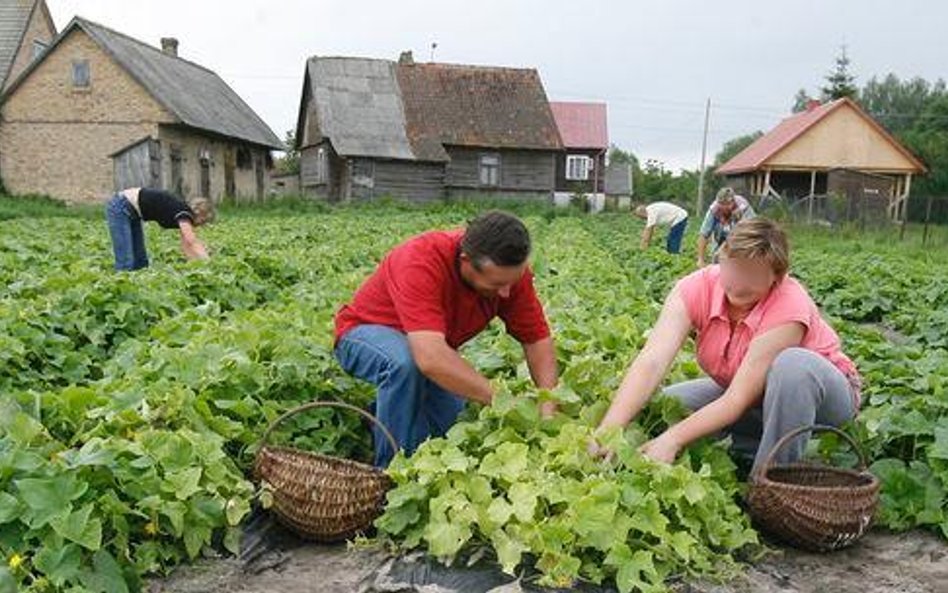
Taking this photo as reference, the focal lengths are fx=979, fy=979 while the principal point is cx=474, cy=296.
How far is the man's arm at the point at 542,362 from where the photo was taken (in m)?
4.27

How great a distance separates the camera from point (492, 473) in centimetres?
342

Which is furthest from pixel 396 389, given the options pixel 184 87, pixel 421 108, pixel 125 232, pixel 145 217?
pixel 421 108

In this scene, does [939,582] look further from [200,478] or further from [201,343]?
[201,343]

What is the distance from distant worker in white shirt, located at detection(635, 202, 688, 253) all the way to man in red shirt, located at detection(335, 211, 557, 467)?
11482mm

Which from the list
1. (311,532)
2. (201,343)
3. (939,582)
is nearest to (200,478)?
(311,532)

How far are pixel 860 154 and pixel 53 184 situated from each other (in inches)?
1293

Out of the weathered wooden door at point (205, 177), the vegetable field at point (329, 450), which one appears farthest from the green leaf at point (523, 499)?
the weathered wooden door at point (205, 177)

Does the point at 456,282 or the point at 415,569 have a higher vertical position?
the point at 456,282

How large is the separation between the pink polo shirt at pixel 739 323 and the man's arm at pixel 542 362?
0.63 metres

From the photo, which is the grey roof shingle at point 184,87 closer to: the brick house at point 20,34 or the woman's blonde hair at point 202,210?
the brick house at point 20,34

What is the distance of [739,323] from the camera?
158 inches

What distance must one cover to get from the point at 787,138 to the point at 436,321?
138ft

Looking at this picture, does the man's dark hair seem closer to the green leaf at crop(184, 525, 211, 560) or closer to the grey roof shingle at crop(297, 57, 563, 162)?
the green leaf at crop(184, 525, 211, 560)

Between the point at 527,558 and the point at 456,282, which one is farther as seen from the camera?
the point at 456,282
